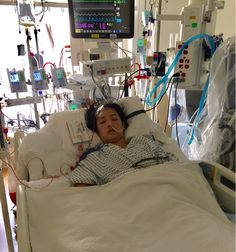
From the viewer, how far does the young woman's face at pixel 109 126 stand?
166cm

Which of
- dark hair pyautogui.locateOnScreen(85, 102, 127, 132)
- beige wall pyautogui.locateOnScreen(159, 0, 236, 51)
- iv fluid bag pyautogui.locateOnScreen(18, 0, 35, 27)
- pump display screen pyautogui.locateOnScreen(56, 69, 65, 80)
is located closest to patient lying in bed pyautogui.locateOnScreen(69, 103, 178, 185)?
dark hair pyautogui.locateOnScreen(85, 102, 127, 132)

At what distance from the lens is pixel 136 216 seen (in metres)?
1.07

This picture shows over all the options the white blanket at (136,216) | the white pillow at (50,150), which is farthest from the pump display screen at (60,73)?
the white blanket at (136,216)

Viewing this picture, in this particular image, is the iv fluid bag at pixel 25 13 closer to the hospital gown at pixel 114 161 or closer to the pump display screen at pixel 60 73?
the pump display screen at pixel 60 73

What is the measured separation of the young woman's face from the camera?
1.66m

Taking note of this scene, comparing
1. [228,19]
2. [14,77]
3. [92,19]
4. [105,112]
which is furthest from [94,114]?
[228,19]

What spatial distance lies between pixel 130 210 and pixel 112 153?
429 millimetres

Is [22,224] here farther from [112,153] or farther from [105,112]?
[105,112]

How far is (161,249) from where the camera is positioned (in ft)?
3.00

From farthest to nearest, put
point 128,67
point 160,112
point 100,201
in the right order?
point 160,112, point 128,67, point 100,201

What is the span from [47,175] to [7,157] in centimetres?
25

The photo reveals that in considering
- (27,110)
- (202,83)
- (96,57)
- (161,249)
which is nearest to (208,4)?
(202,83)

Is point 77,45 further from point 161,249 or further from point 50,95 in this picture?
point 161,249

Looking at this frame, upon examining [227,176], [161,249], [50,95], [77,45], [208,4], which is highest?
[208,4]
